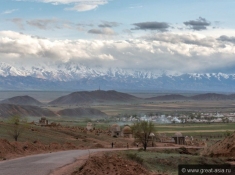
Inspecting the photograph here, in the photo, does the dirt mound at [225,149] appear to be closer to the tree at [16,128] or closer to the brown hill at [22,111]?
the tree at [16,128]

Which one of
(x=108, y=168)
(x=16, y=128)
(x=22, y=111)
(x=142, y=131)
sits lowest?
(x=22, y=111)

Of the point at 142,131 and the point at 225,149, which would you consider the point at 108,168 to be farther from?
the point at 142,131

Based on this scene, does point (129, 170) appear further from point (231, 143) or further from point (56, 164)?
point (231, 143)

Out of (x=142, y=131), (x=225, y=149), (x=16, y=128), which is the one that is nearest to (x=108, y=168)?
(x=225, y=149)

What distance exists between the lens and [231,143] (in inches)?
1567

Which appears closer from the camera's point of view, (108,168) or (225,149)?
(108,168)

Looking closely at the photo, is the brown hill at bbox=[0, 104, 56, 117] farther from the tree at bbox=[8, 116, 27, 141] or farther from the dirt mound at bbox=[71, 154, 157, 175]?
the dirt mound at bbox=[71, 154, 157, 175]

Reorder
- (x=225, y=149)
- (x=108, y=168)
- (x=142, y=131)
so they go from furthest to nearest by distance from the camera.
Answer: (x=142, y=131) < (x=225, y=149) < (x=108, y=168)

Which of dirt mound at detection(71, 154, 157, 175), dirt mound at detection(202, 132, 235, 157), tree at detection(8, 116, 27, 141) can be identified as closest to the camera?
dirt mound at detection(71, 154, 157, 175)

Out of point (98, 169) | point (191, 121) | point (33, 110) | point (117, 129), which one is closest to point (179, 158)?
point (98, 169)

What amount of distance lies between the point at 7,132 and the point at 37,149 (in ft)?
61.4

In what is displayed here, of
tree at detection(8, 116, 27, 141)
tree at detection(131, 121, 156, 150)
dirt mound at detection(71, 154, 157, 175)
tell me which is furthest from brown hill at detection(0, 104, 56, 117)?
dirt mound at detection(71, 154, 157, 175)

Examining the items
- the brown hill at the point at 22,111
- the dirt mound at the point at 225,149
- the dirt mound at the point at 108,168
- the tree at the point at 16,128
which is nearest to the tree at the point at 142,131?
the tree at the point at 16,128

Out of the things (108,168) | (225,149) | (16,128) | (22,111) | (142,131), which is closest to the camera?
(108,168)
